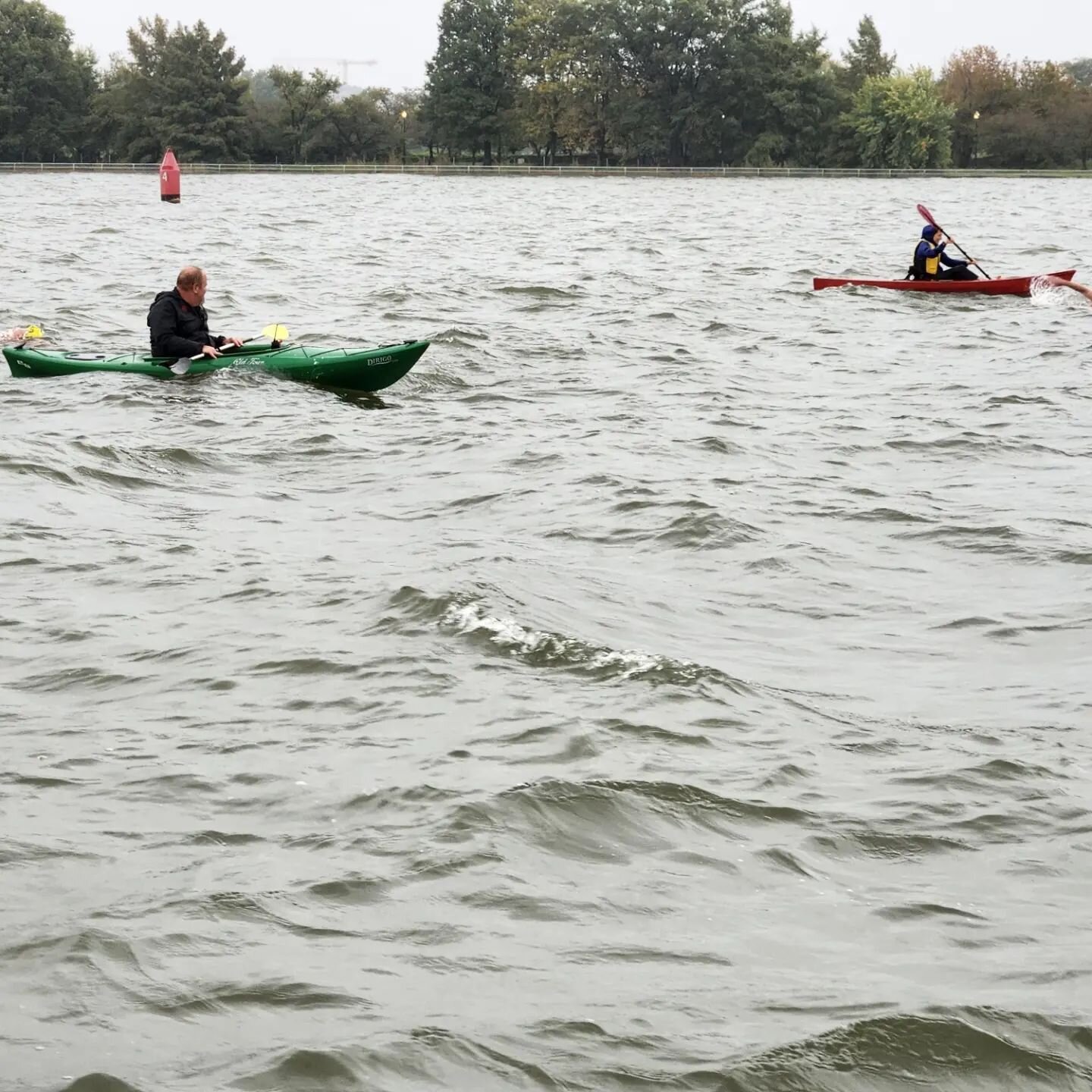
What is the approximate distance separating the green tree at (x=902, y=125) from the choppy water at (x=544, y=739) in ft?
258

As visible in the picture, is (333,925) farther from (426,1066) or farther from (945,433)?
(945,433)

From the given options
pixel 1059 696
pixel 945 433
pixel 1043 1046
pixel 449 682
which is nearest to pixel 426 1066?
pixel 1043 1046

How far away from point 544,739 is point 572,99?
312ft

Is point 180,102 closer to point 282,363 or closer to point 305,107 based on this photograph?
point 305,107

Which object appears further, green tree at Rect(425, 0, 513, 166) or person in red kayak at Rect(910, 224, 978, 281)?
green tree at Rect(425, 0, 513, 166)

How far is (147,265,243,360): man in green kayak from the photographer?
13.4 metres

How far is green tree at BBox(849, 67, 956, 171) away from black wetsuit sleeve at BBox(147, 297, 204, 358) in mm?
80435

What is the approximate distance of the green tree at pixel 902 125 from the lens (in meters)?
87.8

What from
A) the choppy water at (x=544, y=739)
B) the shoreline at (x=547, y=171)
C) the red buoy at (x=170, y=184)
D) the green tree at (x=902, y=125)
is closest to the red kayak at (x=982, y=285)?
the choppy water at (x=544, y=739)

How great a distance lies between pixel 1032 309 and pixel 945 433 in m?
9.55

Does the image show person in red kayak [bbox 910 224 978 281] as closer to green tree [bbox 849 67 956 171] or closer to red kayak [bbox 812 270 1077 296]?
red kayak [bbox 812 270 1077 296]

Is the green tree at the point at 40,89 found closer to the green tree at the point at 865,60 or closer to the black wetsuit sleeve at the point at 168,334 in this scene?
the green tree at the point at 865,60

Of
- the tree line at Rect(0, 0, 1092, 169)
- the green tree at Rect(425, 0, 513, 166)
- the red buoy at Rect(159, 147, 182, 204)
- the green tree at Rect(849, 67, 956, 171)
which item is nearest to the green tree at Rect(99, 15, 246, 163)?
the tree line at Rect(0, 0, 1092, 169)

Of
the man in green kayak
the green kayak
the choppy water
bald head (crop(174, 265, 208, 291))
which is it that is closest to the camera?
the choppy water
